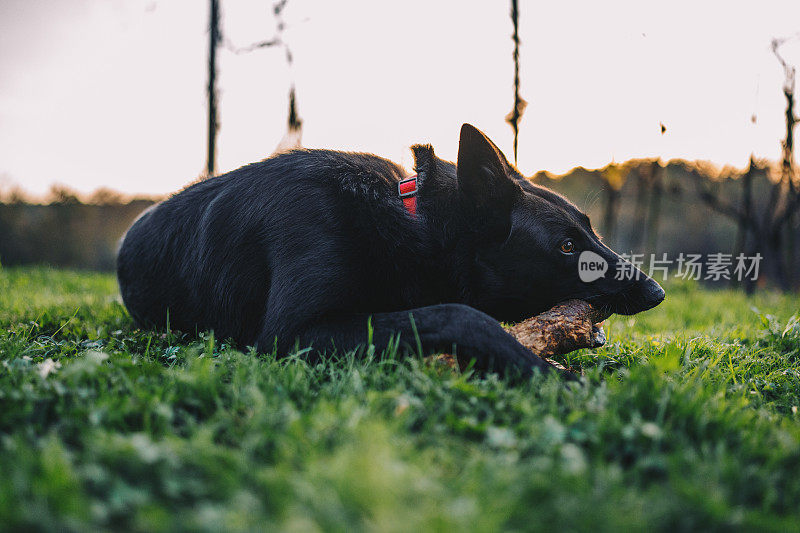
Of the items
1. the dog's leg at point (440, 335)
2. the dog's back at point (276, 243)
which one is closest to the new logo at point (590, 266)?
the dog's leg at point (440, 335)

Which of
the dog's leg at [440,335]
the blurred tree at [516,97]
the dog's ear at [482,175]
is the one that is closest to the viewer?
the dog's leg at [440,335]

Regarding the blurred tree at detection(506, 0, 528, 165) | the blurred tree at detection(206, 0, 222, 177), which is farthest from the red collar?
the blurred tree at detection(206, 0, 222, 177)

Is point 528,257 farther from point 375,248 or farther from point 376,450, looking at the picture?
point 376,450

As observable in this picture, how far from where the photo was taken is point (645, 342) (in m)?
3.08

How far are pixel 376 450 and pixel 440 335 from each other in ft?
3.27

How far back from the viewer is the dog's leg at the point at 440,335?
2066 mm

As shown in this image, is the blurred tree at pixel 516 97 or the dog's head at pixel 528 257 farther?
the blurred tree at pixel 516 97

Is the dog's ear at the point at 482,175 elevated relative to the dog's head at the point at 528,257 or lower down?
elevated

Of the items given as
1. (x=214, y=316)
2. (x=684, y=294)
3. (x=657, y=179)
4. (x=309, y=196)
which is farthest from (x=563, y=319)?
(x=657, y=179)

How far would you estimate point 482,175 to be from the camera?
264 centimetres

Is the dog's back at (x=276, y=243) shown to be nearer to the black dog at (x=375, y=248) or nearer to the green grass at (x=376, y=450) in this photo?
the black dog at (x=375, y=248)

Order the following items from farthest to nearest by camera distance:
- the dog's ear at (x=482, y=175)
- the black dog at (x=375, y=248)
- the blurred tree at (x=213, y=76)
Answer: the blurred tree at (x=213, y=76), the dog's ear at (x=482, y=175), the black dog at (x=375, y=248)

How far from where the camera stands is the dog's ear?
8.41 feet

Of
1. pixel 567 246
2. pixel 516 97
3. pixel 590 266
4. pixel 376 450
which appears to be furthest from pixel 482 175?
pixel 516 97
